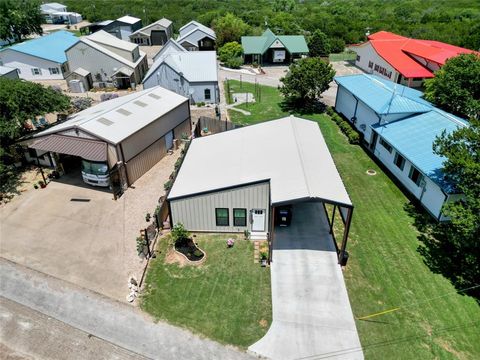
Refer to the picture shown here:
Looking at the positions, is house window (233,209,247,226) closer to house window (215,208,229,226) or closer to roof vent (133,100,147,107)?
house window (215,208,229,226)

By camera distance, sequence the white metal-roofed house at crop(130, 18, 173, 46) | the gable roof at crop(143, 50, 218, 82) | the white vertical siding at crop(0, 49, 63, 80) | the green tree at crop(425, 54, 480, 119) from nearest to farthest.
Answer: the green tree at crop(425, 54, 480, 119), the gable roof at crop(143, 50, 218, 82), the white vertical siding at crop(0, 49, 63, 80), the white metal-roofed house at crop(130, 18, 173, 46)

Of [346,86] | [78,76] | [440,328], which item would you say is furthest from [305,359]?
[78,76]

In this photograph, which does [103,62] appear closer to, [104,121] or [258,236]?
[104,121]

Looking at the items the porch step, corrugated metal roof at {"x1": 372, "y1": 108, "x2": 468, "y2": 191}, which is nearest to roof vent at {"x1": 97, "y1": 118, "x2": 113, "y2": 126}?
the porch step

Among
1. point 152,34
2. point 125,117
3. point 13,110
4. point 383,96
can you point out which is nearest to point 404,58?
point 383,96

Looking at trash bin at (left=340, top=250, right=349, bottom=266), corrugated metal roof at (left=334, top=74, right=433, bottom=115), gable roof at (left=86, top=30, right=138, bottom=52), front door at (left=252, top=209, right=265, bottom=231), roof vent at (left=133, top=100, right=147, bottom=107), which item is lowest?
trash bin at (left=340, top=250, right=349, bottom=266)

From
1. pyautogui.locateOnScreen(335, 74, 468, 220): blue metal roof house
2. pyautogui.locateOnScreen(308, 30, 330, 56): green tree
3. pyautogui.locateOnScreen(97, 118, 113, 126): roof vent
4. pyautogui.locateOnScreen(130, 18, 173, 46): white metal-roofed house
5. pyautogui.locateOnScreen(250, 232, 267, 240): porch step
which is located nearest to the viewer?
pyautogui.locateOnScreen(250, 232, 267, 240): porch step

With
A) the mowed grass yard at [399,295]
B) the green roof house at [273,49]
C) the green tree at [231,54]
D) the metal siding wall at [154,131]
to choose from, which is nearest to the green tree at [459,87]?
the mowed grass yard at [399,295]
